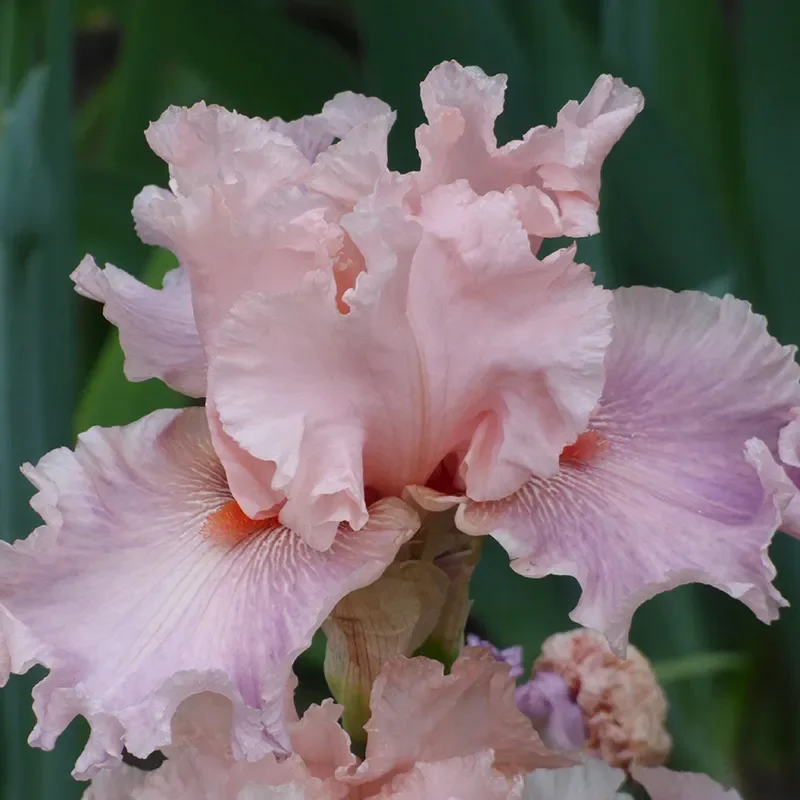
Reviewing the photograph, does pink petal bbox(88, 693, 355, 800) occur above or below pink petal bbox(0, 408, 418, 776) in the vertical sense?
below

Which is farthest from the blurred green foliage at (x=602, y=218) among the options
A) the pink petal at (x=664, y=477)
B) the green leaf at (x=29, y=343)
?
the pink petal at (x=664, y=477)

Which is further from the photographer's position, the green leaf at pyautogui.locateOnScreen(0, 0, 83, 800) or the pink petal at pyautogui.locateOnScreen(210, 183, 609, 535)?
the green leaf at pyautogui.locateOnScreen(0, 0, 83, 800)

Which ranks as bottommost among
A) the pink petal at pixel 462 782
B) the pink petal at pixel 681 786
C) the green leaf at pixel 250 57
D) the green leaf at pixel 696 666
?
the green leaf at pixel 696 666

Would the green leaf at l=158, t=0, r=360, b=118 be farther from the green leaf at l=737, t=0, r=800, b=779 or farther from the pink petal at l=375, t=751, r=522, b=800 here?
the pink petal at l=375, t=751, r=522, b=800

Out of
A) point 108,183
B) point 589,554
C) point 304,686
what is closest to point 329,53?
point 108,183

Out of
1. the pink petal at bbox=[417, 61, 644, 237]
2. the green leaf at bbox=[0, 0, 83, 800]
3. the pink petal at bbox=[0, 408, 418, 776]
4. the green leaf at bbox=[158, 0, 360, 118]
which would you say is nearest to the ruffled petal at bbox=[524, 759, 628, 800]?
the pink petal at bbox=[0, 408, 418, 776]

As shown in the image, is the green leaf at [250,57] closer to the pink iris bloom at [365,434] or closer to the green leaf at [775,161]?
the green leaf at [775,161]

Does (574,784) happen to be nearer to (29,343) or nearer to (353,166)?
(353,166)

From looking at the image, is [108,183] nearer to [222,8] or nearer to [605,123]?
[222,8]
